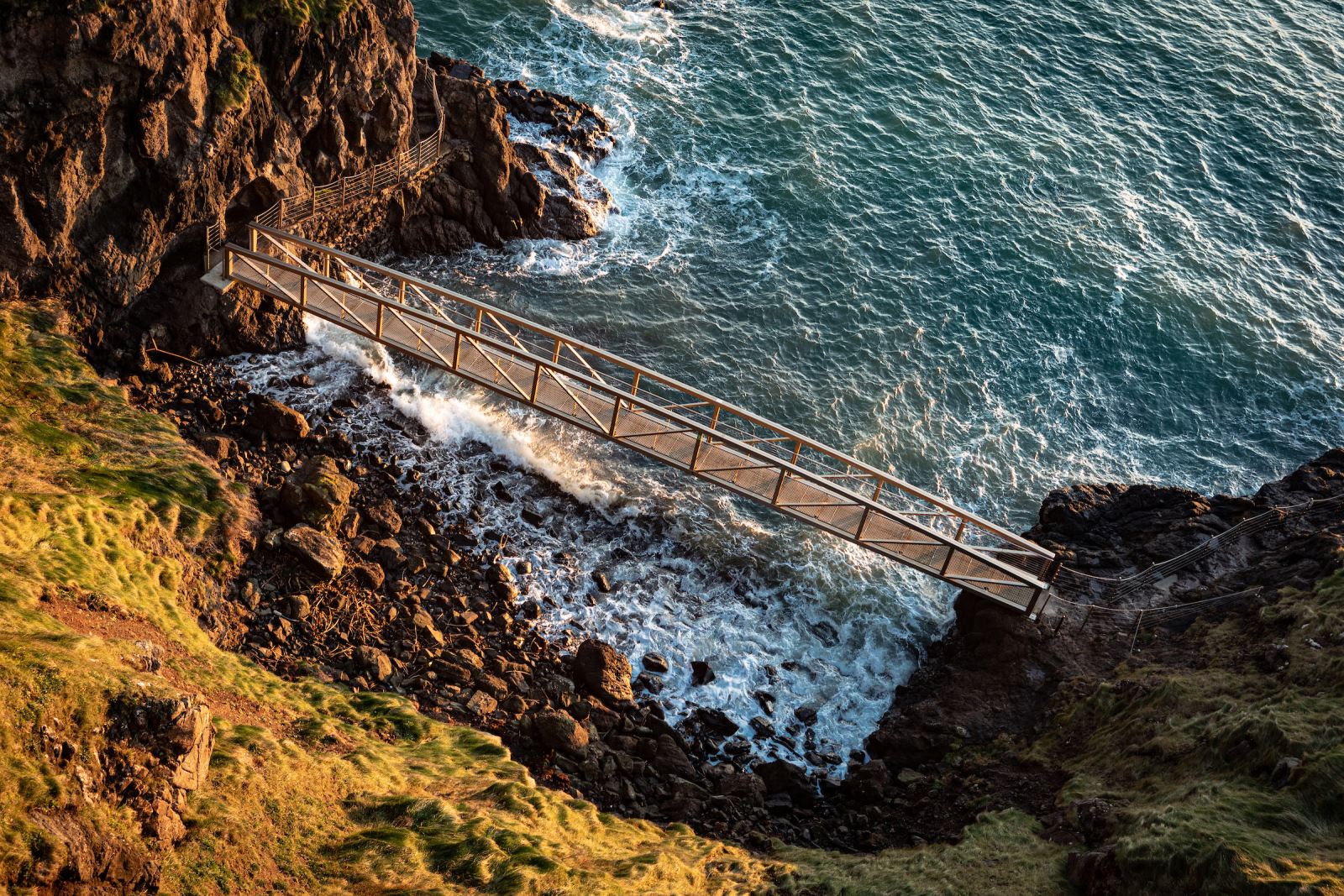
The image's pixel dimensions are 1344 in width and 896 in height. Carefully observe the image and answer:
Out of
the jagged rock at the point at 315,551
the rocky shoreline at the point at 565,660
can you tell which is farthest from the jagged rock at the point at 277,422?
the jagged rock at the point at 315,551

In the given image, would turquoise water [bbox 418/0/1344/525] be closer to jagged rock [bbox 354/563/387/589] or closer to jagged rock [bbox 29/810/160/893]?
jagged rock [bbox 354/563/387/589]

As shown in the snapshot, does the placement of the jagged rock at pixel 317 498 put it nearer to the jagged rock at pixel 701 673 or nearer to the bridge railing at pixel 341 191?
the bridge railing at pixel 341 191

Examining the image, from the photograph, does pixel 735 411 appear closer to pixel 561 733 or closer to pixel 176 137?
pixel 561 733

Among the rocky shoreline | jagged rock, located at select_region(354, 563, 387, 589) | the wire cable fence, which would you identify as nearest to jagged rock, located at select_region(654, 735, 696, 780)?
the rocky shoreline

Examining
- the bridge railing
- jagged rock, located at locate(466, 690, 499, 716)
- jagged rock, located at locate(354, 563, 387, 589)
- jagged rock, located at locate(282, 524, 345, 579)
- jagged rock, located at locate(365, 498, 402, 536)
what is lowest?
jagged rock, located at locate(466, 690, 499, 716)

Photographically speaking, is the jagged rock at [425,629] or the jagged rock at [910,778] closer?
the jagged rock at [910,778]

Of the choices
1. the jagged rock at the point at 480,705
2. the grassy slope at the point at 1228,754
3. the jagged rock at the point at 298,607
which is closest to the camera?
the grassy slope at the point at 1228,754

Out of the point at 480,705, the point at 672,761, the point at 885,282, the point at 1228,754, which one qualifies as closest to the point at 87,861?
the point at 480,705

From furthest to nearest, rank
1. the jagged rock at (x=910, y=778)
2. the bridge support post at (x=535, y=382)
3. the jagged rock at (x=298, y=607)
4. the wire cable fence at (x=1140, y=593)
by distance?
the bridge support post at (x=535, y=382)
the wire cable fence at (x=1140, y=593)
the jagged rock at (x=910, y=778)
the jagged rock at (x=298, y=607)
